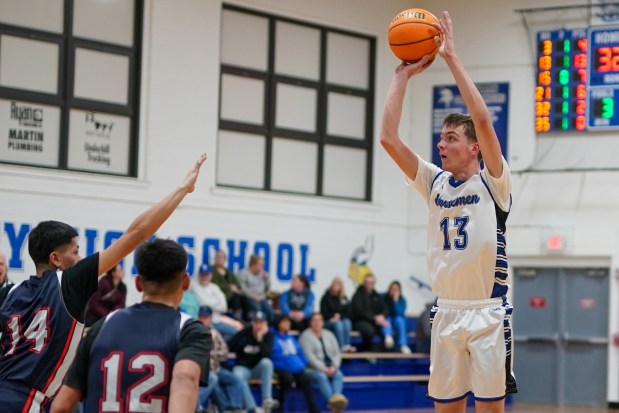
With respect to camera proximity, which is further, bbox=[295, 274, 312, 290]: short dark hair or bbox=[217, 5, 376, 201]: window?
bbox=[217, 5, 376, 201]: window

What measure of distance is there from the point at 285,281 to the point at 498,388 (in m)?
12.8

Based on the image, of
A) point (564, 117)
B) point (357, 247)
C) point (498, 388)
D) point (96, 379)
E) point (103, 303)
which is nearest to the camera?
point (96, 379)

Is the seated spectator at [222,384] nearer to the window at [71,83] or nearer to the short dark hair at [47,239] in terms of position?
the window at [71,83]

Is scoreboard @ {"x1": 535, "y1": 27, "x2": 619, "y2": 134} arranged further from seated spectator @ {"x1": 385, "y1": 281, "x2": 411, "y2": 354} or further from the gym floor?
the gym floor

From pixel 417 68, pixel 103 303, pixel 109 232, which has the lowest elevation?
pixel 103 303

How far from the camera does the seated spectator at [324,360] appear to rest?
15844 mm

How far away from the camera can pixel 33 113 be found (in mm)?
15898

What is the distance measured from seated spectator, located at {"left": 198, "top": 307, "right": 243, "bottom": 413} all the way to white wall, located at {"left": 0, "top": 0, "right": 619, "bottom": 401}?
114 inches

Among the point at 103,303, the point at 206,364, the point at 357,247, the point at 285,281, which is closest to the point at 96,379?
the point at 206,364

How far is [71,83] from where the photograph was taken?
16.3 metres

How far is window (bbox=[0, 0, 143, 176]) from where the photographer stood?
→ 618 inches

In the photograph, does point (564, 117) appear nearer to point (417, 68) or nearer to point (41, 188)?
point (41, 188)

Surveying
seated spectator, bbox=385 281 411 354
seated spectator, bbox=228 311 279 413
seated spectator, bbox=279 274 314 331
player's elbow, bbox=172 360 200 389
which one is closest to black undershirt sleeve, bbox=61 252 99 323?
player's elbow, bbox=172 360 200 389

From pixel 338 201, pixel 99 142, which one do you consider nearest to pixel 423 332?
pixel 338 201
